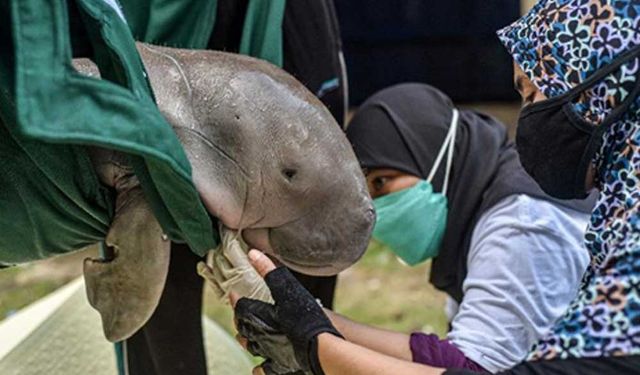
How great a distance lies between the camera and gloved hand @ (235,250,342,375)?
5.64 feet

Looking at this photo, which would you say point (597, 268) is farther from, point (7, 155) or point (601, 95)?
point (7, 155)

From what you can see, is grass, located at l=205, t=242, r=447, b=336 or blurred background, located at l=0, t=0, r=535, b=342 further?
blurred background, located at l=0, t=0, r=535, b=342

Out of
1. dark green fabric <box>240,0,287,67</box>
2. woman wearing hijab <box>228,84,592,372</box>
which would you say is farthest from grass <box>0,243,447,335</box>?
dark green fabric <box>240,0,287,67</box>

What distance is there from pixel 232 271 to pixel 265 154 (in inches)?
8.9

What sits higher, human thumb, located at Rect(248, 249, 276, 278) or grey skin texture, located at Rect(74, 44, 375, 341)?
grey skin texture, located at Rect(74, 44, 375, 341)

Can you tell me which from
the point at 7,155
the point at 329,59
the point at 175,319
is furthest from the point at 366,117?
the point at 7,155

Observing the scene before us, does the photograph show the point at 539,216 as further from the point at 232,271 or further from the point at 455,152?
the point at 232,271

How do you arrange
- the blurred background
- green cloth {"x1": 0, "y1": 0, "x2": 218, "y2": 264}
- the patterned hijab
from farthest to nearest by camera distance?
the blurred background, the patterned hijab, green cloth {"x1": 0, "y1": 0, "x2": 218, "y2": 264}

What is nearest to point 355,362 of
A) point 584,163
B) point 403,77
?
point 584,163

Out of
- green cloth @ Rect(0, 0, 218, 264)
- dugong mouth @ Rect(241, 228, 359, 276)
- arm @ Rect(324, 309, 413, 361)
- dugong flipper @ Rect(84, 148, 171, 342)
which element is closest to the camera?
green cloth @ Rect(0, 0, 218, 264)

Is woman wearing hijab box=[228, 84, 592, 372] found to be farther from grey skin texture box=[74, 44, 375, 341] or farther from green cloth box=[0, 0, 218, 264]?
green cloth box=[0, 0, 218, 264]

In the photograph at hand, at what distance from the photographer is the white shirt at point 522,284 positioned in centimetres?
219

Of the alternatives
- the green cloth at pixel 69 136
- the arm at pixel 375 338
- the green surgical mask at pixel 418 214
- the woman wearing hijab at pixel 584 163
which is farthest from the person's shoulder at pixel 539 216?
the green cloth at pixel 69 136

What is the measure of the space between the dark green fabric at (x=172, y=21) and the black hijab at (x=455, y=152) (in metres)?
0.59
